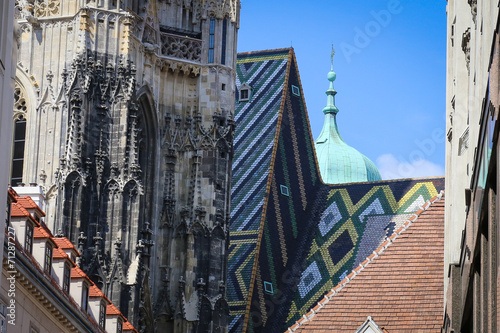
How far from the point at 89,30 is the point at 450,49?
45.8ft

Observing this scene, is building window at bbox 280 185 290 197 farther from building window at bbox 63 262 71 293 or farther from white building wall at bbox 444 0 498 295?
white building wall at bbox 444 0 498 295

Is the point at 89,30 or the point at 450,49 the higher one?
the point at 89,30

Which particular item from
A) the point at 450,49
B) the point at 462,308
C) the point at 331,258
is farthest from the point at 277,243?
the point at 462,308

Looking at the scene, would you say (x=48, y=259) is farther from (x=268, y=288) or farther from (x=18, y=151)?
(x=268, y=288)

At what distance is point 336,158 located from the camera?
4928cm

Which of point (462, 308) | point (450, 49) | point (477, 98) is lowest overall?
point (462, 308)

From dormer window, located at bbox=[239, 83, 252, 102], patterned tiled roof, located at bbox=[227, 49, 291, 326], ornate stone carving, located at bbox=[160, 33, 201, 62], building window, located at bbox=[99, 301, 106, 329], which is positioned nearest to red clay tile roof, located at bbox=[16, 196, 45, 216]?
building window, located at bbox=[99, 301, 106, 329]

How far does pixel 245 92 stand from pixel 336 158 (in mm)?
6721

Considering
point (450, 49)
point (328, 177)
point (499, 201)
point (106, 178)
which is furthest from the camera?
point (328, 177)

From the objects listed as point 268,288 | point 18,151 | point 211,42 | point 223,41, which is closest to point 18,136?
point 18,151

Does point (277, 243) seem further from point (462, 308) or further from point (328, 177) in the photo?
point (462, 308)

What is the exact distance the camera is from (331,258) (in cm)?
4072

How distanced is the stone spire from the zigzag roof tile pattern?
15.6 ft

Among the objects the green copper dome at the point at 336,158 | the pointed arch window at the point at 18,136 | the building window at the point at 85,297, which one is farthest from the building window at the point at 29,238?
the green copper dome at the point at 336,158
